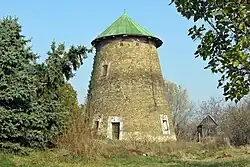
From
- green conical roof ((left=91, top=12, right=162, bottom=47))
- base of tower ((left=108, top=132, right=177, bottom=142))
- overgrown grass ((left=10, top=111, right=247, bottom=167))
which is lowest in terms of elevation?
overgrown grass ((left=10, top=111, right=247, bottom=167))

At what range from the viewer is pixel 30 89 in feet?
45.2

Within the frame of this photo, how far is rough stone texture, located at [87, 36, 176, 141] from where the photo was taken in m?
27.4

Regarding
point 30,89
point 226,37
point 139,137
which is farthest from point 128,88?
point 226,37

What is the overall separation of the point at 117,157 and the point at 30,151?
4458 mm

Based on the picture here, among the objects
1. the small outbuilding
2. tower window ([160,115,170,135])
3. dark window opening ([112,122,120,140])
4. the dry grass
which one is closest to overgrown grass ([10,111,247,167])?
the dry grass

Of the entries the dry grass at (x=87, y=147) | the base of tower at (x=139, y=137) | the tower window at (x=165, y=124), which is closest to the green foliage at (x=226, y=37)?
the dry grass at (x=87, y=147)

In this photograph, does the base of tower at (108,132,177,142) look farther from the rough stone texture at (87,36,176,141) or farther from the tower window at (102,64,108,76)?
the tower window at (102,64,108,76)

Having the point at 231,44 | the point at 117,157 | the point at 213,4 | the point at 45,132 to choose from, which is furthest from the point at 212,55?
the point at 117,157

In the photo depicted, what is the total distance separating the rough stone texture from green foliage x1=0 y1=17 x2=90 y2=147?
1191 centimetres

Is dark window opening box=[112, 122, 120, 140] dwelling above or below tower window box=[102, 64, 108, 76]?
below

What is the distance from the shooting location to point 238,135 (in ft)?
91.5

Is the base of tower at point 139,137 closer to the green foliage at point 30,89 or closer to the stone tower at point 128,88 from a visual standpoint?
the stone tower at point 128,88

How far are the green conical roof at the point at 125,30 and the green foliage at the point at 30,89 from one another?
13102mm

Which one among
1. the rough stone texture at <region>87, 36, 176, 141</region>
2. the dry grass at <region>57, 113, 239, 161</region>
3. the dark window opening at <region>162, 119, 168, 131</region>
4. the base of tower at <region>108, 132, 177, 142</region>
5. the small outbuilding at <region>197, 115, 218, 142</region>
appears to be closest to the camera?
the dry grass at <region>57, 113, 239, 161</region>
